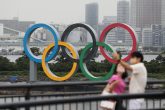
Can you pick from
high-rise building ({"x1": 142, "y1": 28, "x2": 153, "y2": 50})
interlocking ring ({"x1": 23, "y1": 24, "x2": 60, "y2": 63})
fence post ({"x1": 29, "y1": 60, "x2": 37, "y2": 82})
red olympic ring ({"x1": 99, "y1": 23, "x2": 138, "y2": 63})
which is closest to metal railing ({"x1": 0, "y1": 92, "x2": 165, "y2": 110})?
red olympic ring ({"x1": 99, "y1": 23, "x2": 138, "y2": 63})

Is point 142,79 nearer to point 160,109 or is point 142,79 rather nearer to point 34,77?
point 160,109

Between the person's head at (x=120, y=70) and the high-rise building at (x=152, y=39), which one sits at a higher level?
the person's head at (x=120, y=70)

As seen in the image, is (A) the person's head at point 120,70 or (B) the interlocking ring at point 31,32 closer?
(A) the person's head at point 120,70

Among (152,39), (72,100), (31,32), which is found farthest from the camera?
(152,39)

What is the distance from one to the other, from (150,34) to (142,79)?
187 metres

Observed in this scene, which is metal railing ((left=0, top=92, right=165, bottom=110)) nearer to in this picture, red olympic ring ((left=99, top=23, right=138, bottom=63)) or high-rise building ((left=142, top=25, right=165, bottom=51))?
red olympic ring ((left=99, top=23, right=138, bottom=63))

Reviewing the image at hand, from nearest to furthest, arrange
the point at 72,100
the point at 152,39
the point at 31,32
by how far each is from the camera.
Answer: the point at 72,100, the point at 31,32, the point at 152,39

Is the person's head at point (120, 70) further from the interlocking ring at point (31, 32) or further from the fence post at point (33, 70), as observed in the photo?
the fence post at point (33, 70)

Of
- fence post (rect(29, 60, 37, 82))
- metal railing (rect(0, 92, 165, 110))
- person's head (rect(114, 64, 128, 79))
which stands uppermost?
person's head (rect(114, 64, 128, 79))

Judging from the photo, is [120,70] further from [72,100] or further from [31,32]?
[31,32]

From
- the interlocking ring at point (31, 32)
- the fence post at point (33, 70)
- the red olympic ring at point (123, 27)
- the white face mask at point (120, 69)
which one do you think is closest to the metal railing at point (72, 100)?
the white face mask at point (120, 69)

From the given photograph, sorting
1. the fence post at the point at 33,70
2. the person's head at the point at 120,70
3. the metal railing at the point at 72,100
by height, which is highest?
the person's head at the point at 120,70

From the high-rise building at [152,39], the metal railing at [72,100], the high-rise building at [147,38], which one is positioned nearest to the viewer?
the metal railing at [72,100]

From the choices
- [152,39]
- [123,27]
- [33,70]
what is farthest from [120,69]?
[152,39]
